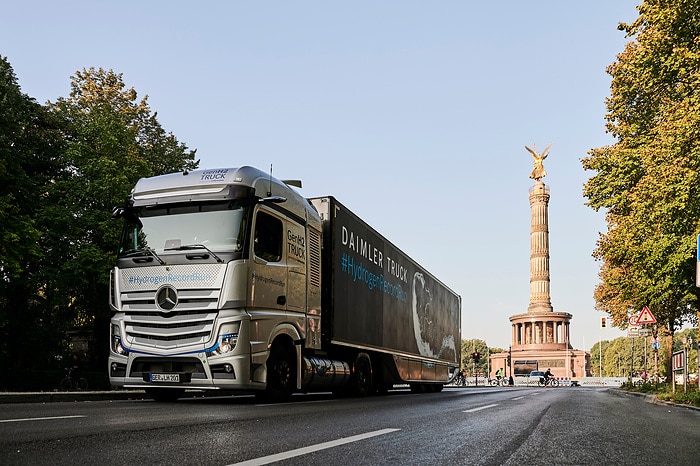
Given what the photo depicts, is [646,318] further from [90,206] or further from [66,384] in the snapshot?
[90,206]

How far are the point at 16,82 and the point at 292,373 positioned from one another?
82.4 feet

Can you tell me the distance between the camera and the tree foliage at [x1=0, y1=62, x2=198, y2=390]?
95.1ft

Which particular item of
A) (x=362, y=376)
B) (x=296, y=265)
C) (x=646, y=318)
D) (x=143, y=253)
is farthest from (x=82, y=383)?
(x=646, y=318)

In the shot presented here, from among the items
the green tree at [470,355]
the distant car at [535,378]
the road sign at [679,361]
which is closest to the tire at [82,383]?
the road sign at [679,361]

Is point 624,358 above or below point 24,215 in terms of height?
below

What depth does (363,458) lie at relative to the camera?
4.95 m

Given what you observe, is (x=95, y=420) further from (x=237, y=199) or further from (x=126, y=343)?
(x=237, y=199)

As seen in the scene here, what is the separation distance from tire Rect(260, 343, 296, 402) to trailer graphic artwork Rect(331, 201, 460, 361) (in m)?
1.89

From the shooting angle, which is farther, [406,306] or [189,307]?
[406,306]

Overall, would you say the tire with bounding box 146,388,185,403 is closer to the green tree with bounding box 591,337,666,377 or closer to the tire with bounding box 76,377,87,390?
the tire with bounding box 76,377,87,390

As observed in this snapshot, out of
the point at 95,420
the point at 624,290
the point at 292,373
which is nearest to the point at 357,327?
the point at 292,373

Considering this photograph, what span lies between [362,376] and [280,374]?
4705 mm

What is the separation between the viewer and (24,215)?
95.9ft

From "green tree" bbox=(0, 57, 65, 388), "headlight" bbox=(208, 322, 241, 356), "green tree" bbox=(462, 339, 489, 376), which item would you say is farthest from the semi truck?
"green tree" bbox=(462, 339, 489, 376)
